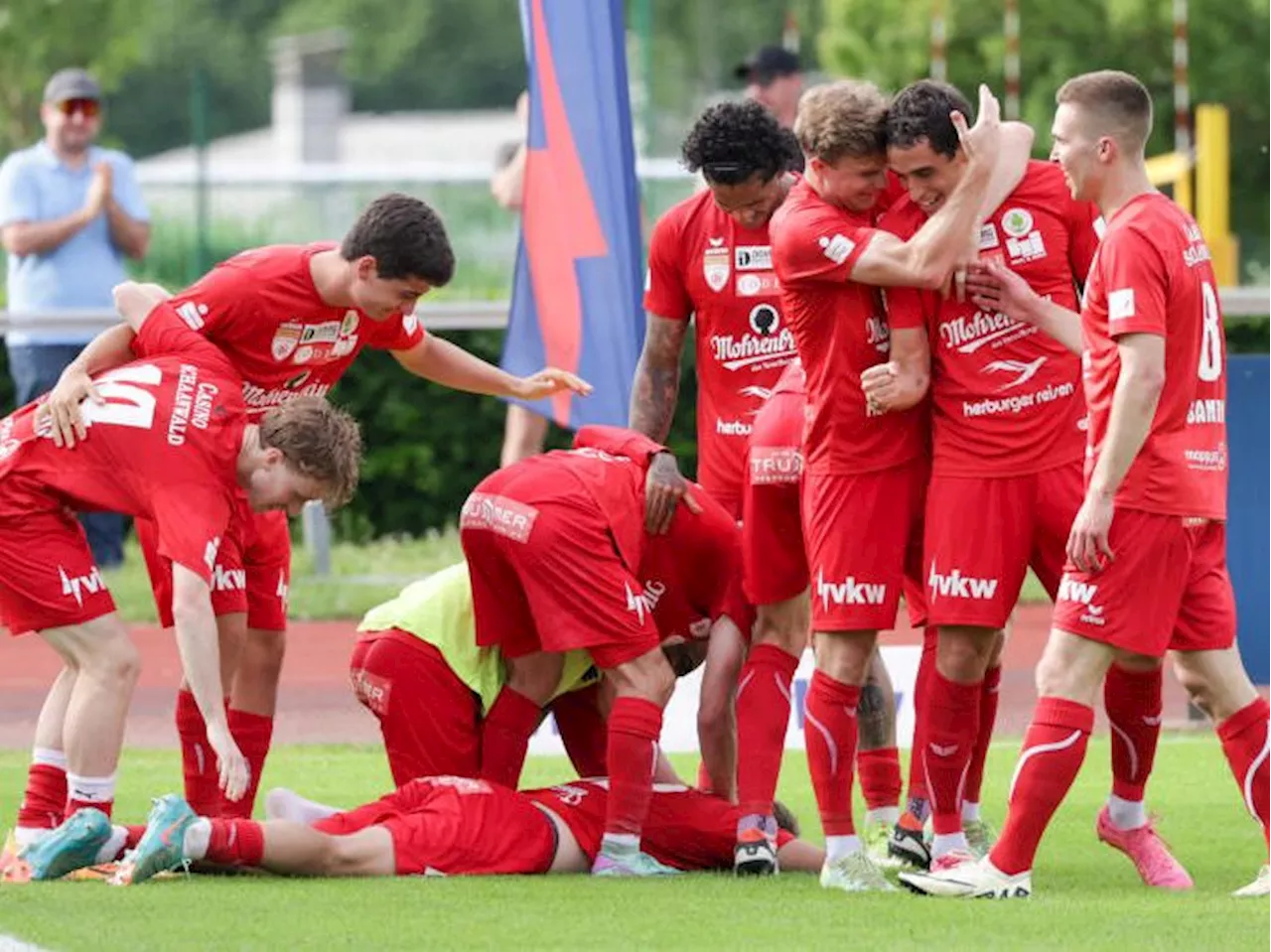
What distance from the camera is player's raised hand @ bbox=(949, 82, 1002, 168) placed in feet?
26.1

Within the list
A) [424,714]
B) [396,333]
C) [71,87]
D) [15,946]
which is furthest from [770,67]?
[15,946]

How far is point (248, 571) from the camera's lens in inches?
359

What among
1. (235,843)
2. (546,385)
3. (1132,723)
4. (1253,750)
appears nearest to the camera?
(1253,750)

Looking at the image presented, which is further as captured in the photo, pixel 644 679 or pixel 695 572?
pixel 695 572

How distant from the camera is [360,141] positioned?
6156 centimetres

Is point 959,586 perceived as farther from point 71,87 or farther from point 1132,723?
point 71,87

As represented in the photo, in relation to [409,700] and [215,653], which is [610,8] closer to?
[409,700]

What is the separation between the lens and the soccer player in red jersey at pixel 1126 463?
7.47 metres

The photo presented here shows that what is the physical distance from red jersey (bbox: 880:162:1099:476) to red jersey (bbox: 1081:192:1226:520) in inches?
15.7

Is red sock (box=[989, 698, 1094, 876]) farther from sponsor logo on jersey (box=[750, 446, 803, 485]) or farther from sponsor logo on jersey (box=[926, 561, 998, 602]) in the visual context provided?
sponsor logo on jersey (box=[750, 446, 803, 485])

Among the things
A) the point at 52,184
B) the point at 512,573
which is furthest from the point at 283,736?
the point at 52,184

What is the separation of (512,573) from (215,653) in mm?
1121

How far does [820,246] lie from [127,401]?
6.59ft

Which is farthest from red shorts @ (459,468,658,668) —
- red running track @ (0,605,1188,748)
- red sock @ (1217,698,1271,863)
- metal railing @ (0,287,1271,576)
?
metal railing @ (0,287,1271,576)
